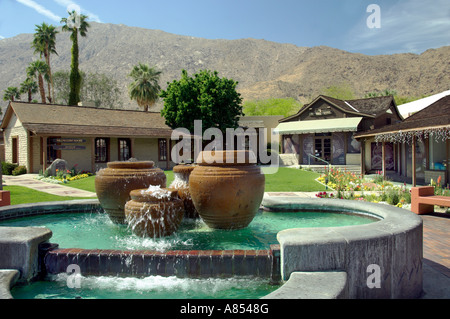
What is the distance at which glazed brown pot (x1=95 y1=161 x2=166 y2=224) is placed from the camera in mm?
5941

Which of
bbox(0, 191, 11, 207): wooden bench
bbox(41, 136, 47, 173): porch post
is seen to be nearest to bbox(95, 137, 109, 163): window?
bbox(41, 136, 47, 173): porch post

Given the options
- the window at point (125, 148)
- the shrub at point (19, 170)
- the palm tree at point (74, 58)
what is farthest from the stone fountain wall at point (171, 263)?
the palm tree at point (74, 58)

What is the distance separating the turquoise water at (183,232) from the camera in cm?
513

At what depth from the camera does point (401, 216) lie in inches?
191

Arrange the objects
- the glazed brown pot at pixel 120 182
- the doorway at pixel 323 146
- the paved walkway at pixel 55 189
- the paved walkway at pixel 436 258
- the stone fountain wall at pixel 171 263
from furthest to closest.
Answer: the doorway at pixel 323 146 < the paved walkway at pixel 55 189 < the glazed brown pot at pixel 120 182 < the paved walkway at pixel 436 258 < the stone fountain wall at pixel 171 263

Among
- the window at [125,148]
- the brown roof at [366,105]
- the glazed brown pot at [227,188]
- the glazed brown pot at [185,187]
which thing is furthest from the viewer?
the brown roof at [366,105]

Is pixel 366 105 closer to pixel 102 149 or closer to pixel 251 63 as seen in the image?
pixel 102 149

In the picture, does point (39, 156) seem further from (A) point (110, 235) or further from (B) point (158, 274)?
(B) point (158, 274)

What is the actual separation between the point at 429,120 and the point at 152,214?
13300 millimetres

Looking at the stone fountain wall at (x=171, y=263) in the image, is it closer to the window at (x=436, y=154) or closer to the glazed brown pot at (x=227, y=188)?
the glazed brown pot at (x=227, y=188)

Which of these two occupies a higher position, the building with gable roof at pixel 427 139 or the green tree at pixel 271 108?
the green tree at pixel 271 108

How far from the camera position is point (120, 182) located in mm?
5930

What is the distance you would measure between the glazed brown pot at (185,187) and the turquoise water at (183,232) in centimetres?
17

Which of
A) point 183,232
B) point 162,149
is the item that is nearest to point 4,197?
point 183,232
